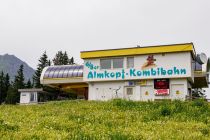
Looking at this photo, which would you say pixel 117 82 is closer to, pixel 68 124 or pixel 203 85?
pixel 203 85

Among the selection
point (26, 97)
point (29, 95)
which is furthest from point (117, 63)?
point (26, 97)

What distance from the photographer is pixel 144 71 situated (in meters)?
49.5

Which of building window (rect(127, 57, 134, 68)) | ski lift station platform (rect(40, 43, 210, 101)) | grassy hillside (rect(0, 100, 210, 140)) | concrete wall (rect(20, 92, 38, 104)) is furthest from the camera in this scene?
concrete wall (rect(20, 92, 38, 104))

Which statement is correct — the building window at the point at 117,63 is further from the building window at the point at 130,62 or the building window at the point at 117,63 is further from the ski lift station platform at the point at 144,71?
the building window at the point at 130,62

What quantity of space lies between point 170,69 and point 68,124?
32013 millimetres

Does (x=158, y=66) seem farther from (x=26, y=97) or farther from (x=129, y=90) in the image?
(x=26, y=97)

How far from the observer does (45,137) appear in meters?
13.8

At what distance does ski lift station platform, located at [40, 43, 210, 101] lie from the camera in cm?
4803

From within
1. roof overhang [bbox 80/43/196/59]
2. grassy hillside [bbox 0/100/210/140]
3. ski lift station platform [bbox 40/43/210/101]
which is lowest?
grassy hillside [bbox 0/100/210/140]

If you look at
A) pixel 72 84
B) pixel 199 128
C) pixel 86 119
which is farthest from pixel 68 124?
pixel 72 84

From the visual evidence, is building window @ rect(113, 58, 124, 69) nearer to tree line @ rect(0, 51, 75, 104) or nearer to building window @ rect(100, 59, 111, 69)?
building window @ rect(100, 59, 111, 69)

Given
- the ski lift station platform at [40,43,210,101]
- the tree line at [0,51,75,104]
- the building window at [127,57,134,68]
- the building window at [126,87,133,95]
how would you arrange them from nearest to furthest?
the ski lift station platform at [40,43,210,101] → the building window at [126,87,133,95] → the building window at [127,57,134,68] → the tree line at [0,51,75,104]

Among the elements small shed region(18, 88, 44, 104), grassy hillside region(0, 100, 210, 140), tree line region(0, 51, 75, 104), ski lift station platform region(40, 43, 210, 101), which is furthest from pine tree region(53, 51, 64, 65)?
grassy hillside region(0, 100, 210, 140)

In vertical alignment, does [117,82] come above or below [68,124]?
above
